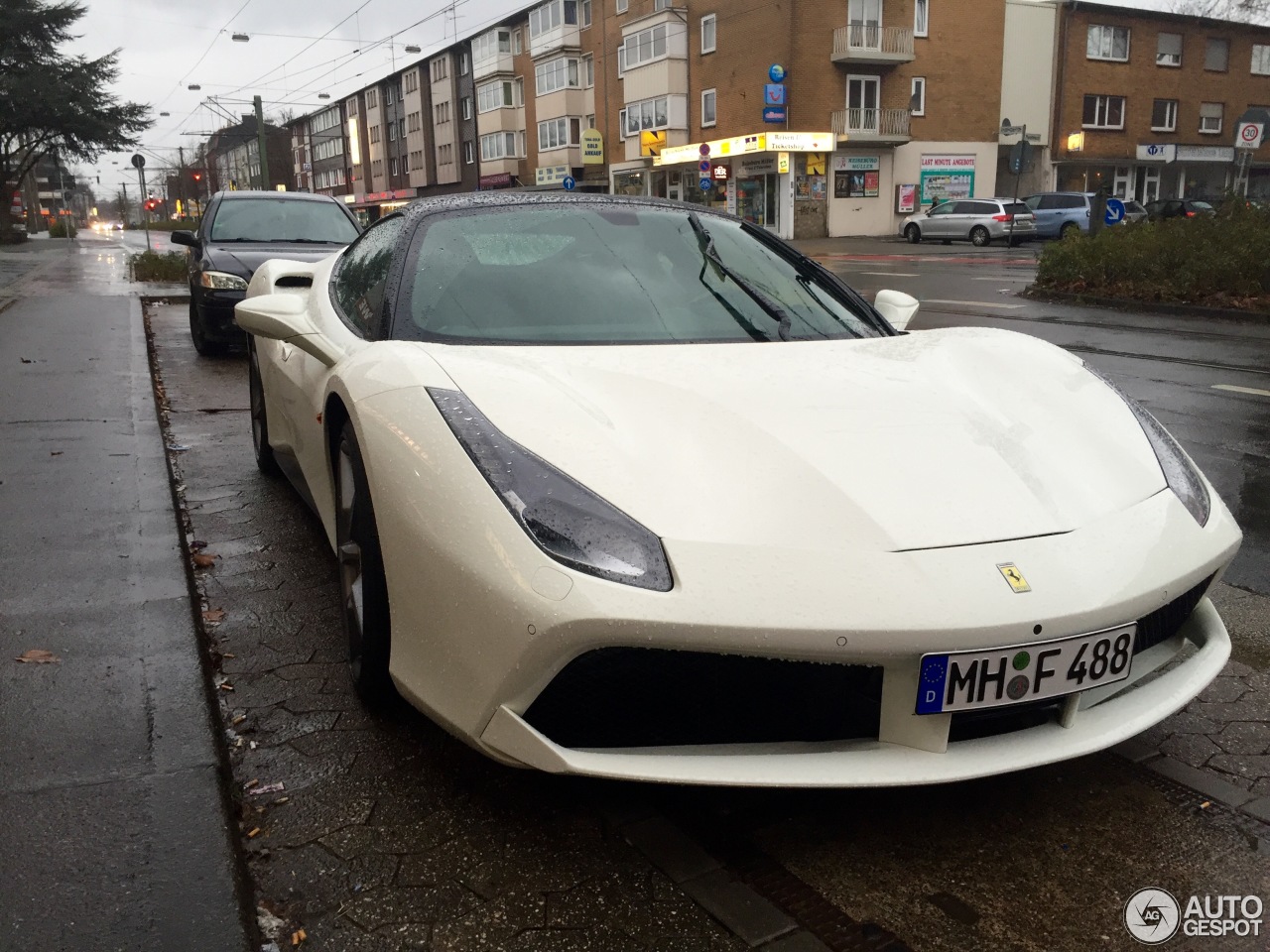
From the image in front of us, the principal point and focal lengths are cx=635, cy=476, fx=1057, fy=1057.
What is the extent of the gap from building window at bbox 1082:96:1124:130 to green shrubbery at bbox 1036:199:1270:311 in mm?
31486

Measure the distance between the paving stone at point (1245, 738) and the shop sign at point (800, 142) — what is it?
3680 centimetres

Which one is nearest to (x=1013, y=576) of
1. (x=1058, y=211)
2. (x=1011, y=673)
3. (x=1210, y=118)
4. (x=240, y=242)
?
(x=1011, y=673)

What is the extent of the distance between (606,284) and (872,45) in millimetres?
38883

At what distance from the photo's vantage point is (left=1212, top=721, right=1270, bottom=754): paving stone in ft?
8.08

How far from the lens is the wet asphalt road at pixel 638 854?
1843mm

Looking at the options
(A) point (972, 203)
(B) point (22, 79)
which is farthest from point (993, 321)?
(B) point (22, 79)

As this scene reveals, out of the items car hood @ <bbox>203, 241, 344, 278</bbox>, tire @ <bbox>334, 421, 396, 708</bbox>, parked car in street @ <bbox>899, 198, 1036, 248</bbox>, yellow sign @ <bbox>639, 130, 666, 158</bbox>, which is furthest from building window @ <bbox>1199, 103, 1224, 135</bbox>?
tire @ <bbox>334, 421, 396, 708</bbox>

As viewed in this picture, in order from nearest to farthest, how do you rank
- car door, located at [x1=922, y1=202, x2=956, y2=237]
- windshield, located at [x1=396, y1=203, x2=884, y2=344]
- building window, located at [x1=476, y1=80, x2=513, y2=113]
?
windshield, located at [x1=396, y1=203, x2=884, y2=344]
car door, located at [x1=922, y1=202, x2=956, y2=237]
building window, located at [x1=476, y1=80, x2=513, y2=113]

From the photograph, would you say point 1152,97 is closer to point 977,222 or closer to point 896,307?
point 977,222

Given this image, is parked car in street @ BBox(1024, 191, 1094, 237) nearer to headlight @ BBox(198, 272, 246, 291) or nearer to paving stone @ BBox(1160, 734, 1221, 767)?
headlight @ BBox(198, 272, 246, 291)

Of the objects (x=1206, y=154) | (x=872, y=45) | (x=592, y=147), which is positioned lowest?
(x=1206, y=154)

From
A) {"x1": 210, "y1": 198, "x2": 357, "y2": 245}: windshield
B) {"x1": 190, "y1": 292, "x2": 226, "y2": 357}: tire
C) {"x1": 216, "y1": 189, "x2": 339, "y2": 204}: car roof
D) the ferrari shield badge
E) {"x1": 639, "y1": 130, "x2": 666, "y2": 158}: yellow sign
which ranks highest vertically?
{"x1": 639, "y1": 130, "x2": 666, "y2": 158}: yellow sign

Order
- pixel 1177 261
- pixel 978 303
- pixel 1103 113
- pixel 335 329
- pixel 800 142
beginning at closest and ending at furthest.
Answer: pixel 335 329 → pixel 1177 261 → pixel 978 303 → pixel 800 142 → pixel 1103 113

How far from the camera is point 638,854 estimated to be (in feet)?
6.72
